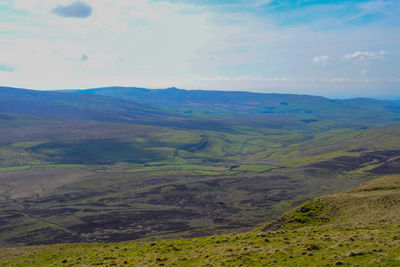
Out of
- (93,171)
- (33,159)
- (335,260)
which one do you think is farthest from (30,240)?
(33,159)

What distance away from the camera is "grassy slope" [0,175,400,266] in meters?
21.5

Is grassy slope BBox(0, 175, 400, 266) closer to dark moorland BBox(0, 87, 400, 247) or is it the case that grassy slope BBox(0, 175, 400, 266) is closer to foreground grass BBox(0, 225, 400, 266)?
foreground grass BBox(0, 225, 400, 266)

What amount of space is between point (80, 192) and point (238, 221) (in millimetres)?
54291

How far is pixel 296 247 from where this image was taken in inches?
958

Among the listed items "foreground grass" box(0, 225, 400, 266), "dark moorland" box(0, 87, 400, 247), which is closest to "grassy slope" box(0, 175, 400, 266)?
"foreground grass" box(0, 225, 400, 266)

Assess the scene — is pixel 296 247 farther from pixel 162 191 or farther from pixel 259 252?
pixel 162 191


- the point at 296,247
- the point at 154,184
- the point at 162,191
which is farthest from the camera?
the point at 154,184

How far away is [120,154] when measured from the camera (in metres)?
173

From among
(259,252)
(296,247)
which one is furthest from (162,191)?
(296,247)

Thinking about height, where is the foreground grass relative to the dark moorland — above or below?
above

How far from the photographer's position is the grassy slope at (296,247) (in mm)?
21469

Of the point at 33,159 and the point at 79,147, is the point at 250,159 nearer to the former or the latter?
the point at 79,147

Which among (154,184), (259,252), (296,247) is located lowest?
(154,184)

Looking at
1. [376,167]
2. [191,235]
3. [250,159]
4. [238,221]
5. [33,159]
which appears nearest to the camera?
[191,235]
